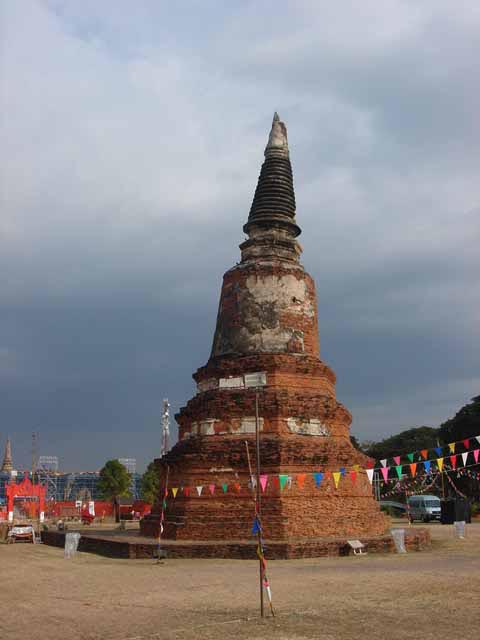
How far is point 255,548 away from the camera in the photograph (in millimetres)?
17766

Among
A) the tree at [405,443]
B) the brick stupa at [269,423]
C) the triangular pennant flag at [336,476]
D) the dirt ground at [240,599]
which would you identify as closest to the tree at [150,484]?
the tree at [405,443]

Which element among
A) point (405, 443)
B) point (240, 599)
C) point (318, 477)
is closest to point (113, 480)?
point (405, 443)

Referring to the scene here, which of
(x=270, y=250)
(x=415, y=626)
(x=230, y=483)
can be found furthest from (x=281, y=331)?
(x=415, y=626)

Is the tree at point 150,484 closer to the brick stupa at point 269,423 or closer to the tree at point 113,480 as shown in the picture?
the tree at point 113,480

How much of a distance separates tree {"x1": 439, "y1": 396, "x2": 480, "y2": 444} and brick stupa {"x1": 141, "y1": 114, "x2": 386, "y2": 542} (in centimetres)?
3745

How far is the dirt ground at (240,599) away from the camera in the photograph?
8742 mm

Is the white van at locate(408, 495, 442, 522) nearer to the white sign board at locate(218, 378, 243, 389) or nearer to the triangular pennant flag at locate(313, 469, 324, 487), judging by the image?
the white sign board at locate(218, 378, 243, 389)

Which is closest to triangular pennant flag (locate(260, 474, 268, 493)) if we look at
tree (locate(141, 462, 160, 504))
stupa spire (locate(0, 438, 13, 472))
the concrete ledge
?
the concrete ledge

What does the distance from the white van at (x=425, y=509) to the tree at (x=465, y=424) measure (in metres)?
16.6

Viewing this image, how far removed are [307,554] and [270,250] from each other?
476 inches

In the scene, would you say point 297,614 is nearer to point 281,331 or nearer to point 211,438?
point 211,438

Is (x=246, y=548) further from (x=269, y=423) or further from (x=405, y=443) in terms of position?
(x=405, y=443)

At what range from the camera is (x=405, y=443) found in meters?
76.4

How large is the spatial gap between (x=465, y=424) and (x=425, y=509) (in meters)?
19.9
